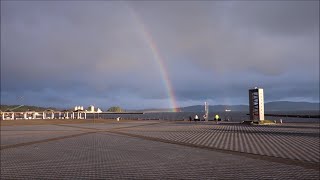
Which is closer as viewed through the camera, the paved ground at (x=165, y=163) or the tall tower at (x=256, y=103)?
the paved ground at (x=165, y=163)

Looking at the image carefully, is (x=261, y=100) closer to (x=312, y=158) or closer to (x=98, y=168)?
(x=312, y=158)

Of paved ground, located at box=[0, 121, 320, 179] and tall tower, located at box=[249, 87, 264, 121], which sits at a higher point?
tall tower, located at box=[249, 87, 264, 121]

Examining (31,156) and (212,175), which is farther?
(31,156)

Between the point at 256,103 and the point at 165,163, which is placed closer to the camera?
the point at 165,163

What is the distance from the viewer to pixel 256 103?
136 ft

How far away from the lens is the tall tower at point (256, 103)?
4088 centimetres

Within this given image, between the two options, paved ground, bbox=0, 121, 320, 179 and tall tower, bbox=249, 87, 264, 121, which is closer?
paved ground, bbox=0, 121, 320, 179

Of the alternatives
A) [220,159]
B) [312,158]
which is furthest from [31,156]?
[312,158]

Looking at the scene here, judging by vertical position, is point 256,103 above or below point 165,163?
above

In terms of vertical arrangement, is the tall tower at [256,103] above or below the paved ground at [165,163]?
above

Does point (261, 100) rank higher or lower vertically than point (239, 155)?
higher

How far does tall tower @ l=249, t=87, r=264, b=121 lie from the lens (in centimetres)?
4088

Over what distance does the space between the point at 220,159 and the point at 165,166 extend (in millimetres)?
2581

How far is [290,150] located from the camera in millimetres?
16188
